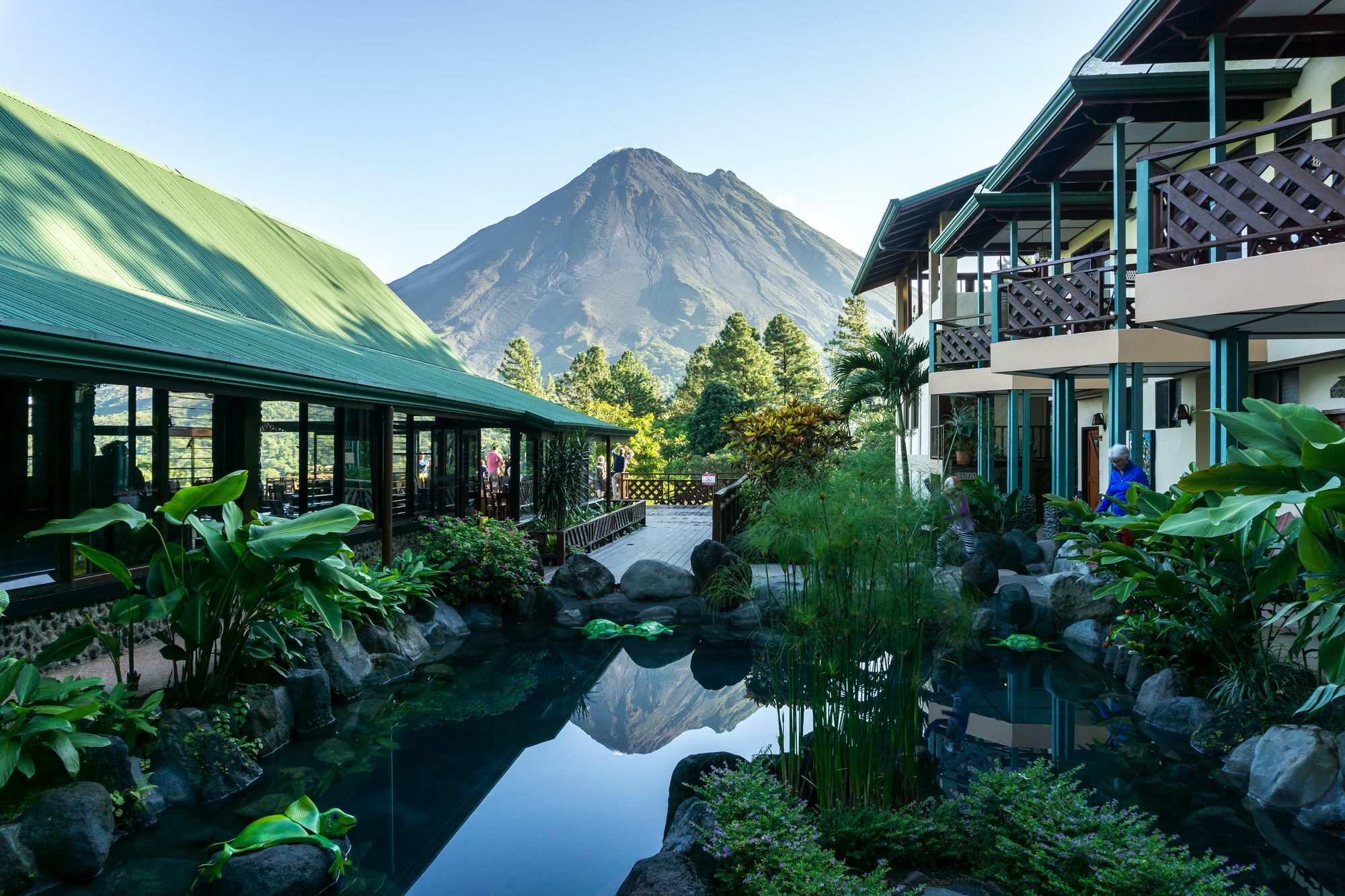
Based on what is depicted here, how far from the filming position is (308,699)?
22.5 ft

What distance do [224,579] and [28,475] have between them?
111 inches

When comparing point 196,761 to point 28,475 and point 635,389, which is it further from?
point 635,389

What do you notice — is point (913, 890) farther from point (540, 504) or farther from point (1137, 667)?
point (540, 504)

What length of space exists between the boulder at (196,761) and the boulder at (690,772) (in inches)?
110

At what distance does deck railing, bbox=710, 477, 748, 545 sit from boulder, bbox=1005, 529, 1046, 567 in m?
3.89

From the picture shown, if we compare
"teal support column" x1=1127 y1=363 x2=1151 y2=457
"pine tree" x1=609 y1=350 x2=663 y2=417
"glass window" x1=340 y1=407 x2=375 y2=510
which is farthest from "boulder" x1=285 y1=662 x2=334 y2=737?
"pine tree" x1=609 y1=350 x2=663 y2=417

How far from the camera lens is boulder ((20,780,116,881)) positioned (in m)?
4.48

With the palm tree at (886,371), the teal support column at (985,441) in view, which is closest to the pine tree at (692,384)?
the palm tree at (886,371)

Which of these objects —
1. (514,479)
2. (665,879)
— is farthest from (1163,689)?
(514,479)

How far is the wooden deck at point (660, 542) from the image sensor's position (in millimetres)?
14281

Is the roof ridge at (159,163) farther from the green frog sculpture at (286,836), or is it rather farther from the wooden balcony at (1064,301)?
the wooden balcony at (1064,301)

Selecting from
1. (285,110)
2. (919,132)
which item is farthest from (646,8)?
(919,132)

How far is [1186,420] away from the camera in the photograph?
12922 millimetres

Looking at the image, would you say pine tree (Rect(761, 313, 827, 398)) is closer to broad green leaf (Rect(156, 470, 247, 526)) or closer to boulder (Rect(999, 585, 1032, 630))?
boulder (Rect(999, 585, 1032, 630))
